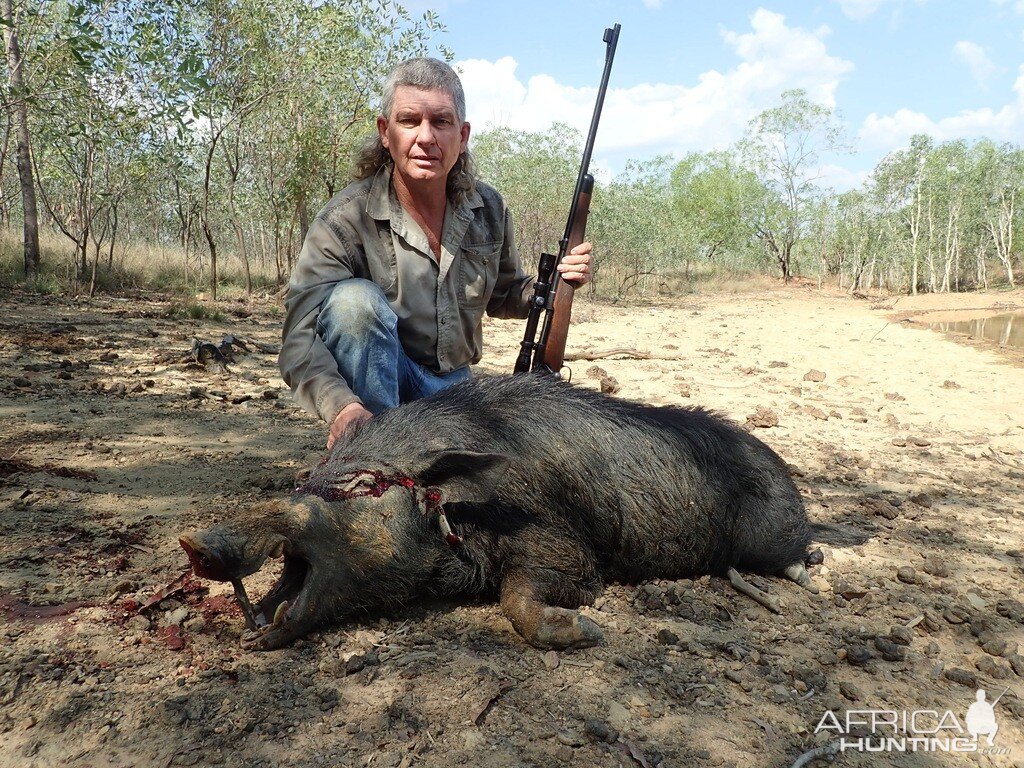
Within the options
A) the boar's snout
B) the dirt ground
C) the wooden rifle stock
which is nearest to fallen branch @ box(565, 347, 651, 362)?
the dirt ground

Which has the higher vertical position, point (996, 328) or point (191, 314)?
point (996, 328)

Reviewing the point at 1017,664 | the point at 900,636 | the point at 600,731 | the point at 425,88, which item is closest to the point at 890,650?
the point at 900,636

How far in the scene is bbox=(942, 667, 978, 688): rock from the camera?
103 inches

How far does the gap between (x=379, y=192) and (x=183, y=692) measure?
2.56m

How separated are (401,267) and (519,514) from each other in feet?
5.16

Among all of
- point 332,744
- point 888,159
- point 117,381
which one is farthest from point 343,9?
point 888,159

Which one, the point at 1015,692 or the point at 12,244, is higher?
the point at 12,244

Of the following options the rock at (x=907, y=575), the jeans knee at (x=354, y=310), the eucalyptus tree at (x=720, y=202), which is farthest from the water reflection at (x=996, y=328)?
the eucalyptus tree at (x=720, y=202)

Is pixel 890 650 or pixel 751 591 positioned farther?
pixel 751 591

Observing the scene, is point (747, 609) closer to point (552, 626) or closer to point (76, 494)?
point (552, 626)

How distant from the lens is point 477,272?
4121 mm

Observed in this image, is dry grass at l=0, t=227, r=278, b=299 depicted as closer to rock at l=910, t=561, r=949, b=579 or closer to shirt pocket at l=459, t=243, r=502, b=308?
shirt pocket at l=459, t=243, r=502, b=308

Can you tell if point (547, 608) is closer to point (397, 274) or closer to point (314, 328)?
point (314, 328)

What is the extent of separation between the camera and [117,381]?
6.32 meters
